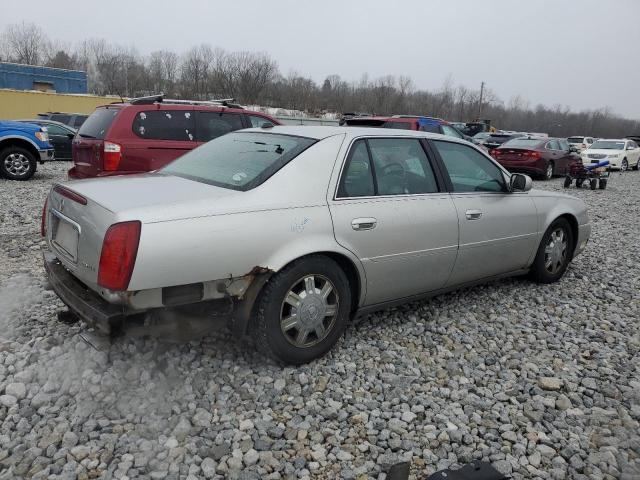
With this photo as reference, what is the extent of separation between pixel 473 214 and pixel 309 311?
1.74m

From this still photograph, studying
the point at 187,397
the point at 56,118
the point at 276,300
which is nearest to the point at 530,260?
the point at 276,300

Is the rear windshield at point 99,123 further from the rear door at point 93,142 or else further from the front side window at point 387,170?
the front side window at point 387,170

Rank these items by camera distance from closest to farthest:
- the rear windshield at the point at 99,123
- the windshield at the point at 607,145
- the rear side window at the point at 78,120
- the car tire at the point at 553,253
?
the car tire at the point at 553,253 < the rear windshield at the point at 99,123 < the rear side window at the point at 78,120 < the windshield at the point at 607,145

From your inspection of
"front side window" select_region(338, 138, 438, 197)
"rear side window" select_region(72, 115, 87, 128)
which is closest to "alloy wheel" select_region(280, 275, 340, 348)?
"front side window" select_region(338, 138, 438, 197)

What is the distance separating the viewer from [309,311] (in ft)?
10.8

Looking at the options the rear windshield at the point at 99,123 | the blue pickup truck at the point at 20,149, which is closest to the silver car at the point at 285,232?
the rear windshield at the point at 99,123

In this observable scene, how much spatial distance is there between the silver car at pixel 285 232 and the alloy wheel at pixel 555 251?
2.71 ft

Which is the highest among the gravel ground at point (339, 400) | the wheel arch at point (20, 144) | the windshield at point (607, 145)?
the windshield at point (607, 145)

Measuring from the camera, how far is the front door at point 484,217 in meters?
4.18

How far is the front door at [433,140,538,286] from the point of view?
4176 millimetres

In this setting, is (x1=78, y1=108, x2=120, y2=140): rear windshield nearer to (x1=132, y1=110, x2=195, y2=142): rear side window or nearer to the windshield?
(x1=132, y1=110, x2=195, y2=142): rear side window

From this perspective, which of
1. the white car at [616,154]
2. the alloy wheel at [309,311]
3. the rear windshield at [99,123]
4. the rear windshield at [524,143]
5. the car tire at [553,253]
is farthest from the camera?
the white car at [616,154]

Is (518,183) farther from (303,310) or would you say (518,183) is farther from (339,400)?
(339,400)

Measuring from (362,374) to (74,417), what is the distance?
171cm
